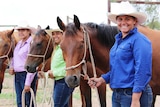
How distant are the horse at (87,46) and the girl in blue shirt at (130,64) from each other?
44 centimetres

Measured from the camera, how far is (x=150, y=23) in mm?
13719

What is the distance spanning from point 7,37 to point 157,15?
10.3 meters

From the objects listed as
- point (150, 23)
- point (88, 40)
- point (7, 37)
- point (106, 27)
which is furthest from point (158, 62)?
point (150, 23)

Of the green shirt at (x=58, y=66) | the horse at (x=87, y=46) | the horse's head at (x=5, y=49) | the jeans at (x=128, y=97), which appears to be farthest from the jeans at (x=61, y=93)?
the jeans at (x=128, y=97)

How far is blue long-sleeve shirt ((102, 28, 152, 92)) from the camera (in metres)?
2.51

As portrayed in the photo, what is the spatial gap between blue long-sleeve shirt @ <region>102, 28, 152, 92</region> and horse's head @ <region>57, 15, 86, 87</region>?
426mm

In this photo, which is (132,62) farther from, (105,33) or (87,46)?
(105,33)

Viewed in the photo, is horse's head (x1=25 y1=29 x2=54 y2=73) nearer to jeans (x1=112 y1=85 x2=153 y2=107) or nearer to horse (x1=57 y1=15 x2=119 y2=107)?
horse (x1=57 y1=15 x2=119 y2=107)

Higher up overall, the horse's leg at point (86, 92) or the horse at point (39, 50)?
the horse at point (39, 50)

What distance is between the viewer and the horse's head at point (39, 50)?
4.48 metres

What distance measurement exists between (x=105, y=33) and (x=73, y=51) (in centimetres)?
86


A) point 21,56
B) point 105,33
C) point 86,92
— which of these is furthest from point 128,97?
point 21,56

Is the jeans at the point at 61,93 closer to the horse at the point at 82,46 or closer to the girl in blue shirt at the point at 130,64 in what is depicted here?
the horse at the point at 82,46

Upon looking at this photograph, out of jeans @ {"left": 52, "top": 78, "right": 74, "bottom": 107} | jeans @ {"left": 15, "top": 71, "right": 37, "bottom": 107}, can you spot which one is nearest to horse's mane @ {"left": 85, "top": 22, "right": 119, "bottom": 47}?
jeans @ {"left": 52, "top": 78, "right": 74, "bottom": 107}
